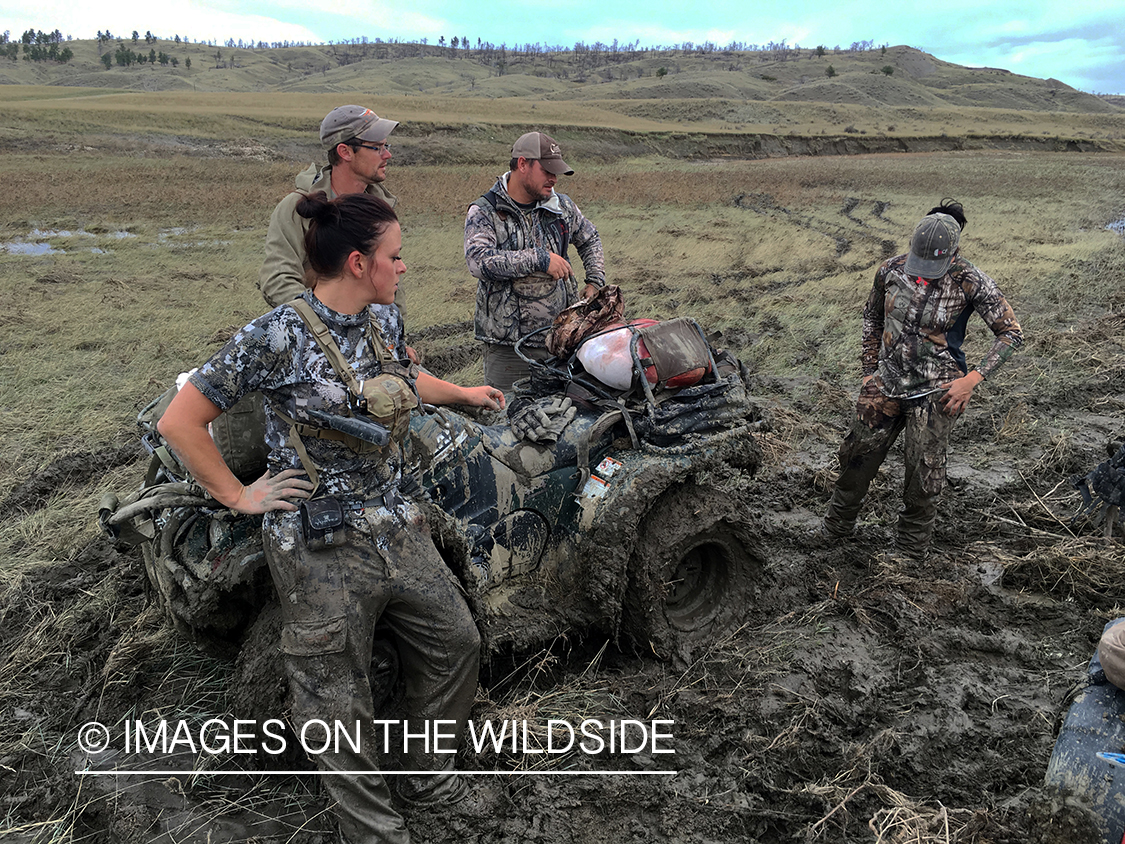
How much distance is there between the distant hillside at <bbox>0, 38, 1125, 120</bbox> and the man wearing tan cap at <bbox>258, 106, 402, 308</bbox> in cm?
6596

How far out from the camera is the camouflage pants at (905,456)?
14.0 feet

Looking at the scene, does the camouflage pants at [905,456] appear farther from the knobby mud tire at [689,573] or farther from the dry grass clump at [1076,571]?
the knobby mud tire at [689,573]

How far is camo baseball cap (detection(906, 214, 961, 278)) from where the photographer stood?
3982mm

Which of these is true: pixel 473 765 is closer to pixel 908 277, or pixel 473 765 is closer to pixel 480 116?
pixel 908 277

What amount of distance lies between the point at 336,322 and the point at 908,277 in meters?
3.20

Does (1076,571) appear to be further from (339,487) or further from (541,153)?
(339,487)

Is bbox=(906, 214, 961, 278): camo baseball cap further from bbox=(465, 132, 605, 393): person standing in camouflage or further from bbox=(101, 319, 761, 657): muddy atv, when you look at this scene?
bbox=(465, 132, 605, 393): person standing in camouflage

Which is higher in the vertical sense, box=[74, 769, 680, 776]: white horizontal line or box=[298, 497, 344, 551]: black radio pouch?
box=[298, 497, 344, 551]: black radio pouch

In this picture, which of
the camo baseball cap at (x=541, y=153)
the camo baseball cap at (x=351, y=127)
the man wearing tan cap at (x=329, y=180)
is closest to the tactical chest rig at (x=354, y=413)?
the man wearing tan cap at (x=329, y=180)

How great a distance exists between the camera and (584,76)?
119m

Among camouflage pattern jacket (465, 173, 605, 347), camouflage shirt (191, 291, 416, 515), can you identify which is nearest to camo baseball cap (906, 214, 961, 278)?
camouflage pattern jacket (465, 173, 605, 347)

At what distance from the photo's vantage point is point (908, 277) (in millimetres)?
4227

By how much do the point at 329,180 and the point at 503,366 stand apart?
60.8 inches

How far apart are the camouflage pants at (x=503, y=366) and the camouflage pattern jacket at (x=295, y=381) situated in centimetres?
229
